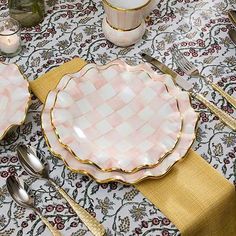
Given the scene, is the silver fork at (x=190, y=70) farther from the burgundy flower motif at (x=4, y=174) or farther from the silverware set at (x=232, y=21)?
the burgundy flower motif at (x=4, y=174)

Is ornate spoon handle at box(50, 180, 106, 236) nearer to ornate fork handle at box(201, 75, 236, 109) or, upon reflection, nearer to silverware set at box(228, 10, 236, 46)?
ornate fork handle at box(201, 75, 236, 109)

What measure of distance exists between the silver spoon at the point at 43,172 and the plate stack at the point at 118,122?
0.11 ft

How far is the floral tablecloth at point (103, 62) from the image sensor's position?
73 cm

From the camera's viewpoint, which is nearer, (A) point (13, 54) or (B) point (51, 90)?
(B) point (51, 90)

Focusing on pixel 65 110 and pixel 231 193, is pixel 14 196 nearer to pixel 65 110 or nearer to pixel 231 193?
pixel 65 110

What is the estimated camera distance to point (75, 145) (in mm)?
783

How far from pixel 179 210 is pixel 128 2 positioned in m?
0.44

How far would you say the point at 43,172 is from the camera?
0.77 metres

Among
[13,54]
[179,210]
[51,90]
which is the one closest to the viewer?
[179,210]

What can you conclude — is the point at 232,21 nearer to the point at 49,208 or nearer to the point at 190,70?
the point at 190,70

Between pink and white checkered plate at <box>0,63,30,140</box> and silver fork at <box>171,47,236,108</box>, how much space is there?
0.98 feet

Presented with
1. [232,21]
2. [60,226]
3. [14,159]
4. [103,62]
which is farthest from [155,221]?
[232,21]

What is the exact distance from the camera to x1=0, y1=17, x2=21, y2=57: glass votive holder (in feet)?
3.06

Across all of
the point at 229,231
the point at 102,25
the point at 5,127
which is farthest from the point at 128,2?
the point at 229,231
